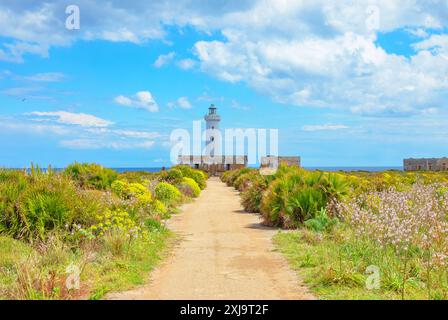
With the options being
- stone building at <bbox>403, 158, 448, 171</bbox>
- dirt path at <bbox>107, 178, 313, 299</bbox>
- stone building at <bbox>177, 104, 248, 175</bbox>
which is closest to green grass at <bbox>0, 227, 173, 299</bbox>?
dirt path at <bbox>107, 178, 313, 299</bbox>

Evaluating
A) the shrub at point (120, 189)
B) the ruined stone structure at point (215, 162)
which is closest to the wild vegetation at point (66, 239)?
the shrub at point (120, 189)

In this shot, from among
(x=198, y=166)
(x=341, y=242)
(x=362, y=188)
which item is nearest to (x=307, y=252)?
(x=341, y=242)

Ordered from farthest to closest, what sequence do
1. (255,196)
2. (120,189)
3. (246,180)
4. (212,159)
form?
(212,159), (246,180), (255,196), (120,189)

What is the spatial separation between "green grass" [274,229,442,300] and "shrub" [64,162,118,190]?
958cm

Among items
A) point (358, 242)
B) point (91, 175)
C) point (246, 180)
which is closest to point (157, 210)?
point (91, 175)

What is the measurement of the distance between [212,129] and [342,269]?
216 feet

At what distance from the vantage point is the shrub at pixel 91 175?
19.2 meters

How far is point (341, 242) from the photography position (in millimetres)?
10859

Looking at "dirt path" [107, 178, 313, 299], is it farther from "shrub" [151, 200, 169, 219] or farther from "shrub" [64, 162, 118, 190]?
"shrub" [64, 162, 118, 190]

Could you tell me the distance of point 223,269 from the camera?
9.09m

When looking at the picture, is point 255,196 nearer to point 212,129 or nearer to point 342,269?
point 342,269

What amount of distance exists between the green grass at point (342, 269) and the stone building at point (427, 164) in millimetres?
76015

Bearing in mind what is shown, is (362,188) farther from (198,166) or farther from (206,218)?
(198,166)

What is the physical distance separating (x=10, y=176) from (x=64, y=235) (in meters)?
4.63
